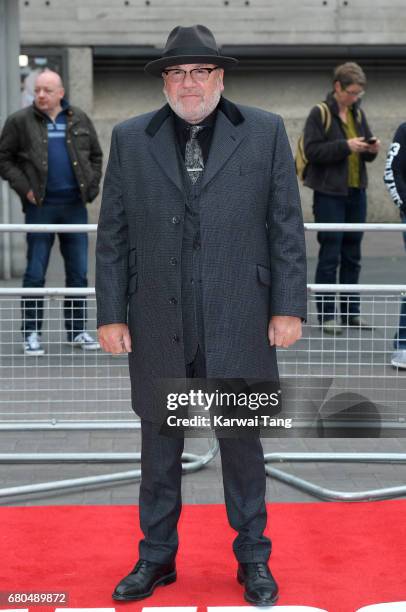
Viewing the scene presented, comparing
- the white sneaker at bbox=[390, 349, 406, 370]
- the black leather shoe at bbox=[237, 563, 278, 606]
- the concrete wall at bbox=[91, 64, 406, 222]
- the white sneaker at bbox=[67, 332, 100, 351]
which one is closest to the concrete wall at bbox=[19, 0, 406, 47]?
the concrete wall at bbox=[91, 64, 406, 222]

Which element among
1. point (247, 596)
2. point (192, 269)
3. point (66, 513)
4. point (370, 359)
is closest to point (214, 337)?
point (192, 269)

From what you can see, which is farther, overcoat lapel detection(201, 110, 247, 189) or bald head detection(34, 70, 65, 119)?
bald head detection(34, 70, 65, 119)

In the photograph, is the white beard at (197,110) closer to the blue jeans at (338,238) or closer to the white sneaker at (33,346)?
the white sneaker at (33,346)

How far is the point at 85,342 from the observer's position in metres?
5.95

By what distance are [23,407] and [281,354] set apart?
1.36 m

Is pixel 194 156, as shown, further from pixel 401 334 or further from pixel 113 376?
pixel 401 334

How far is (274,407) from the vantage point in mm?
4168

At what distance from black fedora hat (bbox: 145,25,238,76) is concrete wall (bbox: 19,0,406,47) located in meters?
13.0

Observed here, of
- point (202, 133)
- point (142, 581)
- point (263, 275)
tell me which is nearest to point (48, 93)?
point (202, 133)

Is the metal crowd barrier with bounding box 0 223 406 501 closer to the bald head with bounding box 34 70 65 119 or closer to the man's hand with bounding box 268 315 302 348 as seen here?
the man's hand with bounding box 268 315 302 348

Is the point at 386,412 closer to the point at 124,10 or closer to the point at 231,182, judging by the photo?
the point at 231,182

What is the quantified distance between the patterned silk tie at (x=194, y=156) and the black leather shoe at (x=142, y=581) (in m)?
1.39

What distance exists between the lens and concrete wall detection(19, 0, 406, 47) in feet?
54.9

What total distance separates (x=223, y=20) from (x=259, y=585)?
536 inches
